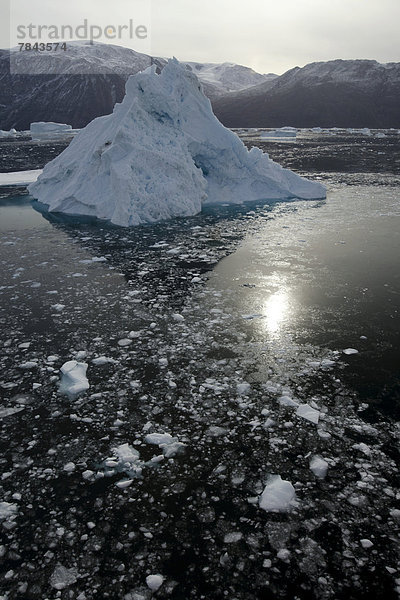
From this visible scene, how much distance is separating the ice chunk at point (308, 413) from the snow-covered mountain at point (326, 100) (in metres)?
112

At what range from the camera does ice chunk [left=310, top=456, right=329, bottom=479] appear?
Answer: 3064mm

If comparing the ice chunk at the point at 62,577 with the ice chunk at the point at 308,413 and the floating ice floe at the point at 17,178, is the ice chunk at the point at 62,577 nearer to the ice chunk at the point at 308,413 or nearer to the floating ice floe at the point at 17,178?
the ice chunk at the point at 308,413

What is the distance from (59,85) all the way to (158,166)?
139695 mm

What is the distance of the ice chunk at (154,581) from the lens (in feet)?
7.57

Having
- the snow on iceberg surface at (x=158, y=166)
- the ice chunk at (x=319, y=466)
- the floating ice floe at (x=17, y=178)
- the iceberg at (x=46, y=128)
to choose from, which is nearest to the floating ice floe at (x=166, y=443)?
the ice chunk at (x=319, y=466)

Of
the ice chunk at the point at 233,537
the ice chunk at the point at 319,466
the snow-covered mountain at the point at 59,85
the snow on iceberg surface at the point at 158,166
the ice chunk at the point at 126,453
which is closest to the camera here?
the ice chunk at the point at 233,537

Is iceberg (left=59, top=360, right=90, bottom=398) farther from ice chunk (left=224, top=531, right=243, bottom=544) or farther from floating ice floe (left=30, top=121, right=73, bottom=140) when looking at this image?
floating ice floe (left=30, top=121, right=73, bottom=140)

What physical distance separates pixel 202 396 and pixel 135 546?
1.63 metres

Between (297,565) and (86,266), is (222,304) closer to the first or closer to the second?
(86,266)

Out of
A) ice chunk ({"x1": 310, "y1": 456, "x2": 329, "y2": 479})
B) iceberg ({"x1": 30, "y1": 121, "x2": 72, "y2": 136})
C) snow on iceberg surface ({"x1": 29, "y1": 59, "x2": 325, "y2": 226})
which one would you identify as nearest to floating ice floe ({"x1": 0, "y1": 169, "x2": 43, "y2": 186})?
snow on iceberg surface ({"x1": 29, "y1": 59, "x2": 325, "y2": 226})

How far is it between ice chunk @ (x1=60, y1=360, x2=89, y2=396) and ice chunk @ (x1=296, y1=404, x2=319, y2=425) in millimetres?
2114

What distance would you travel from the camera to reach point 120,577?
237 centimetres

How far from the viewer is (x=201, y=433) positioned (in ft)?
11.5

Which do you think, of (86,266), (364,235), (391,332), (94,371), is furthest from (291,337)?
(364,235)
